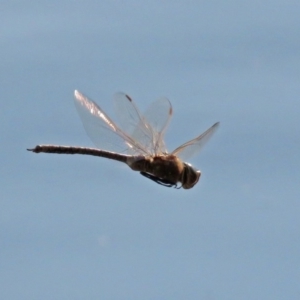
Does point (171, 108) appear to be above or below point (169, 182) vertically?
above

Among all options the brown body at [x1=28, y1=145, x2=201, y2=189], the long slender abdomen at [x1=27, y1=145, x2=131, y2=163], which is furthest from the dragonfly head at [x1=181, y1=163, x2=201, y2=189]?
the long slender abdomen at [x1=27, y1=145, x2=131, y2=163]

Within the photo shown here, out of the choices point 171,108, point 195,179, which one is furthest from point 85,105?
point 195,179

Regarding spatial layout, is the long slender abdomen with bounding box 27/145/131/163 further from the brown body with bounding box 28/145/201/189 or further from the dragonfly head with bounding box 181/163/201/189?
the dragonfly head with bounding box 181/163/201/189

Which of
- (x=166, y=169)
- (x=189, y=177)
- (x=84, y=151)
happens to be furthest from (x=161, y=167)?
(x=84, y=151)

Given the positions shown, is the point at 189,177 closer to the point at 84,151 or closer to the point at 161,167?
the point at 161,167

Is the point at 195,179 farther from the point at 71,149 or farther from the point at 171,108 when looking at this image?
the point at 71,149
